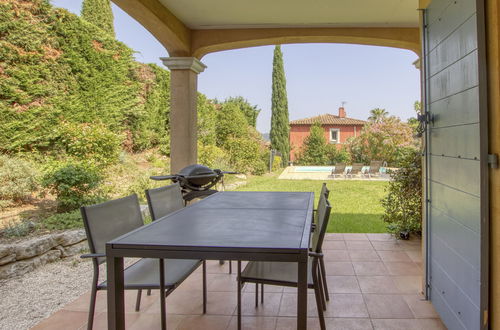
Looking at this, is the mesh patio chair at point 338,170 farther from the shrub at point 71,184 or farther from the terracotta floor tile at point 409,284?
the terracotta floor tile at point 409,284

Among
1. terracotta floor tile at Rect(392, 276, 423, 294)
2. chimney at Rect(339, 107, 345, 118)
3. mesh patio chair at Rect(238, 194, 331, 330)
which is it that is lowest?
terracotta floor tile at Rect(392, 276, 423, 294)

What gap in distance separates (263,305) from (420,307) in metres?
1.09

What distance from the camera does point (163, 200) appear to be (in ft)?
8.80

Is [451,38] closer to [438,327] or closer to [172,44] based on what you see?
[438,327]

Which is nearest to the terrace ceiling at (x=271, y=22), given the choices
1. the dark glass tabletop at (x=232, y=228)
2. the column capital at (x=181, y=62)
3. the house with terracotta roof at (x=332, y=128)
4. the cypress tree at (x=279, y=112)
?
the column capital at (x=181, y=62)

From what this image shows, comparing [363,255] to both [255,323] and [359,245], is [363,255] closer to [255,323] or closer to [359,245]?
[359,245]

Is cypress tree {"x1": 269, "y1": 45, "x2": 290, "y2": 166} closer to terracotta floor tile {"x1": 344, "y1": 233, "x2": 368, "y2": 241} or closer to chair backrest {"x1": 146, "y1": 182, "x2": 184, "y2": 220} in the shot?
terracotta floor tile {"x1": 344, "y1": 233, "x2": 368, "y2": 241}

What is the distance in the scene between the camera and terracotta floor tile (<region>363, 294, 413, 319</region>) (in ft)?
7.52

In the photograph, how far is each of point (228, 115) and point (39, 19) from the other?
6.98m

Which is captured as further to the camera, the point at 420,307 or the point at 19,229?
the point at 19,229

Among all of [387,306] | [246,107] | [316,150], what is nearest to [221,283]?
[387,306]

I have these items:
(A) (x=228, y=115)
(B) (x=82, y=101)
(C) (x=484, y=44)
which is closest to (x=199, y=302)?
(C) (x=484, y=44)

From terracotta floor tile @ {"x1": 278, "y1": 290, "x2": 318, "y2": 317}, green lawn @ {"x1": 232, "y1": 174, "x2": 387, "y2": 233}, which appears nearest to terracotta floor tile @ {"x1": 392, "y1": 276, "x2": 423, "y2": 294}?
terracotta floor tile @ {"x1": 278, "y1": 290, "x2": 318, "y2": 317}

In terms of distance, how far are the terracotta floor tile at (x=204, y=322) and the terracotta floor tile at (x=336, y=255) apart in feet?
5.10
